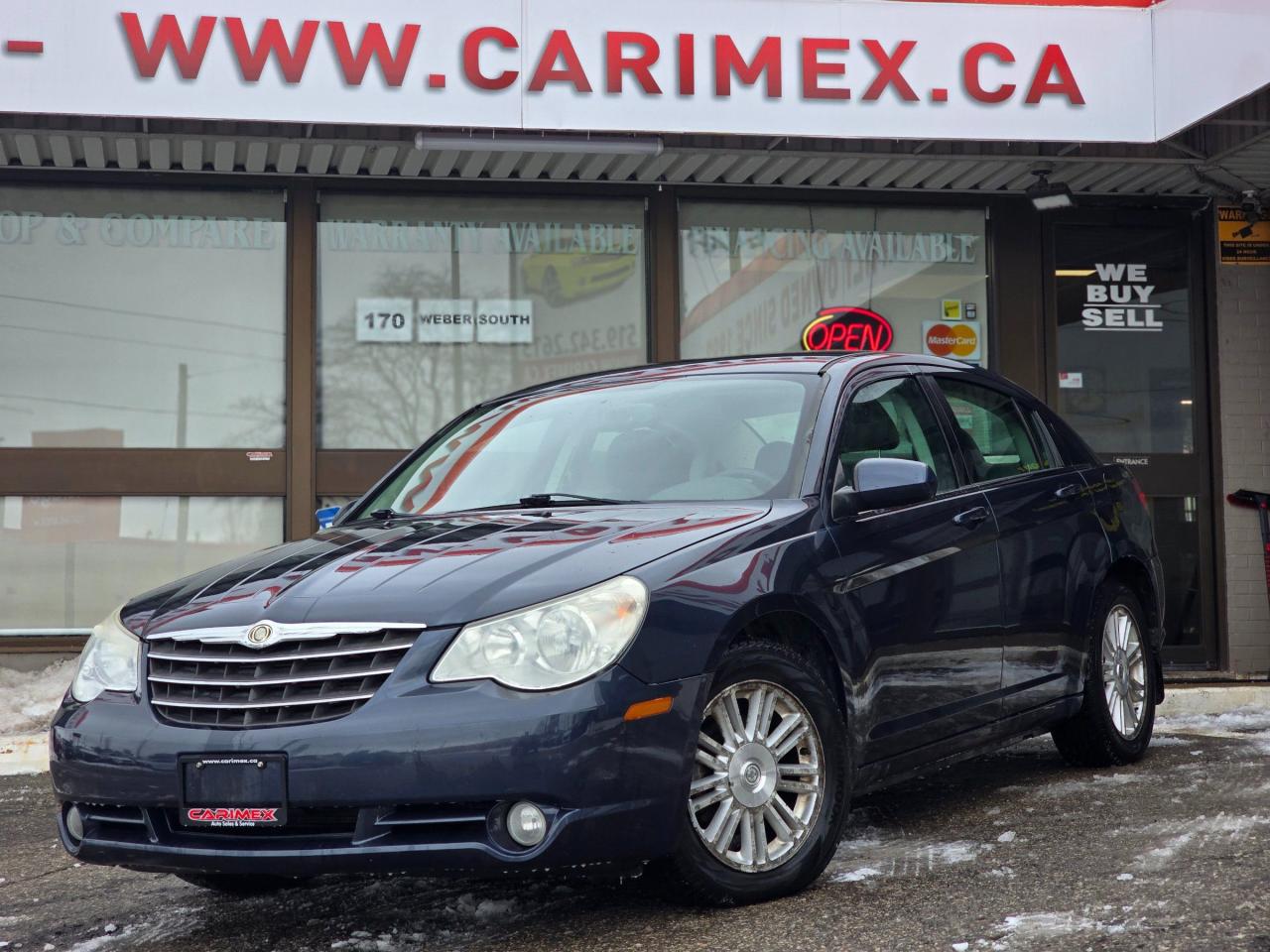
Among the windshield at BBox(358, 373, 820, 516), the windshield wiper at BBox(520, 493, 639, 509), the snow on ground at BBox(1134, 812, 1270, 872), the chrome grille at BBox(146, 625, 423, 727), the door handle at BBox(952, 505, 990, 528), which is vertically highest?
the windshield at BBox(358, 373, 820, 516)

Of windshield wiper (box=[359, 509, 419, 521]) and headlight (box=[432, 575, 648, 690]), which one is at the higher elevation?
windshield wiper (box=[359, 509, 419, 521])

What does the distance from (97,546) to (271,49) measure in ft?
11.8

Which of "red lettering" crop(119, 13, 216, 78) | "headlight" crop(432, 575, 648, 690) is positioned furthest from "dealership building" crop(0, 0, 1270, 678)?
"headlight" crop(432, 575, 648, 690)

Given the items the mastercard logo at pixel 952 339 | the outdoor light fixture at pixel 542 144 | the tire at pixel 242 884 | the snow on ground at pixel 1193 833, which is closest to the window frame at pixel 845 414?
the snow on ground at pixel 1193 833

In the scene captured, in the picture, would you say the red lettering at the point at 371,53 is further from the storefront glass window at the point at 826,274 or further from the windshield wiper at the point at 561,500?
the windshield wiper at the point at 561,500

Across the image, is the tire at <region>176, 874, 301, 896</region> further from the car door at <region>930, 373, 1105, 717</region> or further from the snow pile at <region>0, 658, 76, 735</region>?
the snow pile at <region>0, 658, 76, 735</region>

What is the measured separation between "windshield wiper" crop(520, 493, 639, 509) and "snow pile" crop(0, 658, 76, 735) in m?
4.36

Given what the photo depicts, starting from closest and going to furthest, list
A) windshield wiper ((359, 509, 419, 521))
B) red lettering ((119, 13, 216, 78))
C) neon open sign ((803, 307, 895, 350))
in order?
windshield wiper ((359, 509, 419, 521))
red lettering ((119, 13, 216, 78))
neon open sign ((803, 307, 895, 350))

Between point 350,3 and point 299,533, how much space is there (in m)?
3.50

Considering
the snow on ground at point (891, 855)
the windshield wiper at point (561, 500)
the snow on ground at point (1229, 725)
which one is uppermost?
the windshield wiper at point (561, 500)

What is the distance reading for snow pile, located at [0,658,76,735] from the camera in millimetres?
8234

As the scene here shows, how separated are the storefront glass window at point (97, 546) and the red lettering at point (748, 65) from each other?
417cm

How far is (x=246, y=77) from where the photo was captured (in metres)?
8.51

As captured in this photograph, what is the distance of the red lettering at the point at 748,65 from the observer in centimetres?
891
